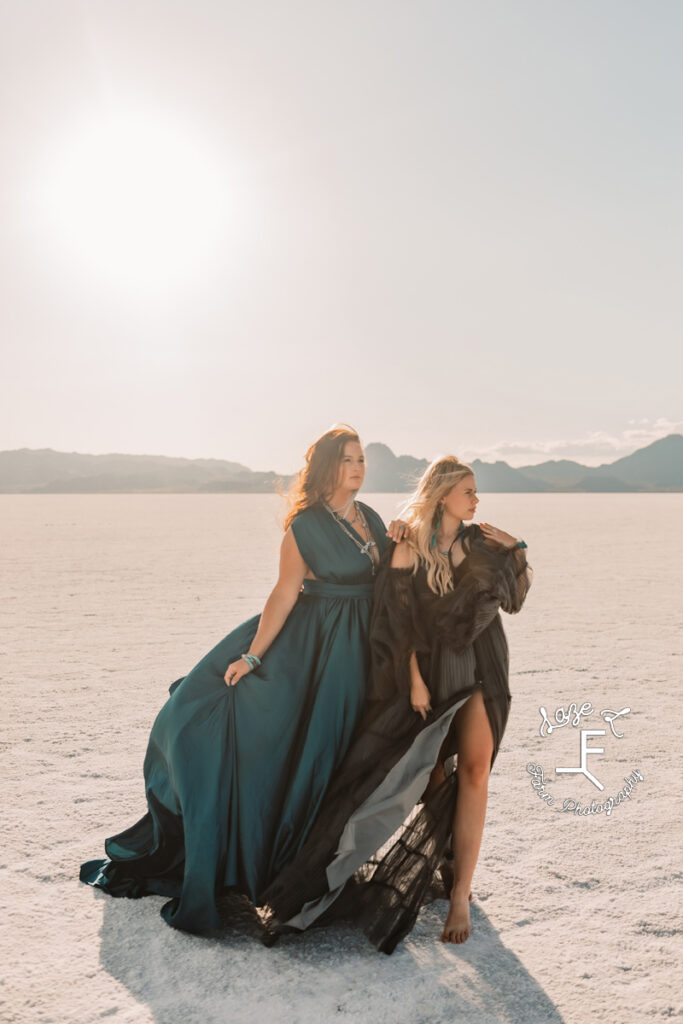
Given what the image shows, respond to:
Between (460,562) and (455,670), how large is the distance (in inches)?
17.8

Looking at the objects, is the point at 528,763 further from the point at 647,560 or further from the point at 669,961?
the point at 647,560

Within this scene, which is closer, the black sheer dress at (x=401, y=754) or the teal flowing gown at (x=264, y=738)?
the black sheer dress at (x=401, y=754)

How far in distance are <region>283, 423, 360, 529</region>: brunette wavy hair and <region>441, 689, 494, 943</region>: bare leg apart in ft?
3.54

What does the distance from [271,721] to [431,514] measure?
109 cm

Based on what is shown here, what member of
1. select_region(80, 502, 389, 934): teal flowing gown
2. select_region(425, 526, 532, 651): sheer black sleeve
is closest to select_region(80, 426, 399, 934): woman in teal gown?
select_region(80, 502, 389, 934): teal flowing gown

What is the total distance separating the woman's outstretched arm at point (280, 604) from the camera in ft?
11.9

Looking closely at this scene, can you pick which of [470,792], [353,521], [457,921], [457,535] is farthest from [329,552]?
[457,921]

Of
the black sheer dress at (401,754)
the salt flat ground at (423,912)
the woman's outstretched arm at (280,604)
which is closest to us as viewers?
the salt flat ground at (423,912)

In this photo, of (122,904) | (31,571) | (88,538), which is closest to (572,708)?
(122,904)

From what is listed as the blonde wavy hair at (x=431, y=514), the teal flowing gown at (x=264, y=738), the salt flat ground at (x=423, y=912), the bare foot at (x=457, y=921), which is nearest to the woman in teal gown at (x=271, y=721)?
the teal flowing gown at (x=264, y=738)

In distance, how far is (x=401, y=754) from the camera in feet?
11.1

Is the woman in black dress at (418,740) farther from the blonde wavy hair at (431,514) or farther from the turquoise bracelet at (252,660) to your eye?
the turquoise bracelet at (252,660)

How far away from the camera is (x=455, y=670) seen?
3.48 metres

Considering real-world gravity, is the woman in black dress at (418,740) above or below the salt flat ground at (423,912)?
above
